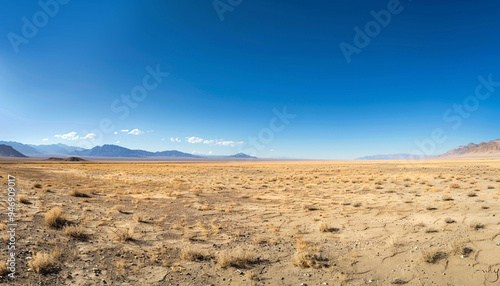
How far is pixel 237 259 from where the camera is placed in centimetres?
650

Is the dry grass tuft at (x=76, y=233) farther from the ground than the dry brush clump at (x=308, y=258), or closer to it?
farther from the ground

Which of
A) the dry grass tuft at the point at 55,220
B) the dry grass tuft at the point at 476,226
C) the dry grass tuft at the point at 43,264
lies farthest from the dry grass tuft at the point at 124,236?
the dry grass tuft at the point at 476,226

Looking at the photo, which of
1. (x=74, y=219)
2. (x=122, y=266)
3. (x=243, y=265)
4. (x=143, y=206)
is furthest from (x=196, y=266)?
(x=143, y=206)

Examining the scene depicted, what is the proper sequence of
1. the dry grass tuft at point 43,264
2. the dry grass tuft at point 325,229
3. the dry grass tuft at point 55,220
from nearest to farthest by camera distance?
the dry grass tuft at point 43,264 → the dry grass tuft at point 55,220 → the dry grass tuft at point 325,229

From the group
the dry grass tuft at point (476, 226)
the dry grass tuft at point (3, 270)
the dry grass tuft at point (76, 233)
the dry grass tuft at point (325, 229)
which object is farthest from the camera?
the dry grass tuft at point (325, 229)

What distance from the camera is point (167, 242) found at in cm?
821

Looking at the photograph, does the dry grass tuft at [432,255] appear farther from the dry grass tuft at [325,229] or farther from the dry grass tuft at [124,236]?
the dry grass tuft at [124,236]

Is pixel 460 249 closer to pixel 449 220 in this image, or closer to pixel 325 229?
pixel 449 220

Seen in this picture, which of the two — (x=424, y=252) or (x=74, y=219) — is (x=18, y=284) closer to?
(x=74, y=219)

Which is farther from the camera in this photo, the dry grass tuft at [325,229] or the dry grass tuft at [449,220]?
the dry grass tuft at [325,229]

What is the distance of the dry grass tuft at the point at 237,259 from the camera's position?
6332mm

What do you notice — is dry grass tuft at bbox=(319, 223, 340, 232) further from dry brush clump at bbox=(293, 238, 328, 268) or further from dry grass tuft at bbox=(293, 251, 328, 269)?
dry grass tuft at bbox=(293, 251, 328, 269)

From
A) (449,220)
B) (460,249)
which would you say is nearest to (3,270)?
(460,249)

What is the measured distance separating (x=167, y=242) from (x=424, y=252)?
7.68m
